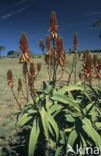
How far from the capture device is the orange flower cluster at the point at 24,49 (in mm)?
1917

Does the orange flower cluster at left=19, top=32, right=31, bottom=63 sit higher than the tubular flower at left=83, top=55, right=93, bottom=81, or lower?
higher

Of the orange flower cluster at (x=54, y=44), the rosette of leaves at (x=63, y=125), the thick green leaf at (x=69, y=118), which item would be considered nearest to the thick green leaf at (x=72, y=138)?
the rosette of leaves at (x=63, y=125)

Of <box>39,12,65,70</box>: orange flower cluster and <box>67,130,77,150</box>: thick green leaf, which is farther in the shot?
<box>39,12,65,70</box>: orange flower cluster

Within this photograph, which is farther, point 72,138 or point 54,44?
point 54,44

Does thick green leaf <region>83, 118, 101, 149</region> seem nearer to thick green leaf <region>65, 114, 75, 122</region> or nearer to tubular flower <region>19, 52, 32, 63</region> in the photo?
thick green leaf <region>65, 114, 75, 122</region>

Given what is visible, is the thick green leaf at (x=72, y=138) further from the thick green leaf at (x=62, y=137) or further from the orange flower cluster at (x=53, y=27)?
the orange flower cluster at (x=53, y=27)

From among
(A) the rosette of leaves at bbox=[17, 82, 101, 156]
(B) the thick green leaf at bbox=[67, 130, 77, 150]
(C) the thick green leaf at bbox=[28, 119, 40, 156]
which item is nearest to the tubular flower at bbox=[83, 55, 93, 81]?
(A) the rosette of leaves at bbox=[17, 82, 101, 156]

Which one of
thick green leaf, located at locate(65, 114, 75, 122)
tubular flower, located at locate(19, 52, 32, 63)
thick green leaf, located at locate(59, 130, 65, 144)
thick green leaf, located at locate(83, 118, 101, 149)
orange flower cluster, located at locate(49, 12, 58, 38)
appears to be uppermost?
orange flower cluster, located at locate(49, 12, 58, 38)

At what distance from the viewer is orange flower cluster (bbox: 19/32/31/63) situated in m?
1.92

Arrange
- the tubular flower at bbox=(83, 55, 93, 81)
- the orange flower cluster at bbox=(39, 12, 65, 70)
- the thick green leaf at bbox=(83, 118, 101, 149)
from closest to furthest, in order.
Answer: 1. the thick green leaf at bbox=(83, 118, 101, 149)
2. the tubular flower at bbox=(83, 55, 93, 81)
3. the orange flower cluster at bbox=(39, 12, 65, 70)

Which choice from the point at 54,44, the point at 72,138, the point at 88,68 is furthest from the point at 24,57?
the point at 72,138

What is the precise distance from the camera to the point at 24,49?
1.98m

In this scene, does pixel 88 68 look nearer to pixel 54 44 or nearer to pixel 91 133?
pixel 54 44

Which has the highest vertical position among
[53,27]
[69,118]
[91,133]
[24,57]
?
[53,27]
